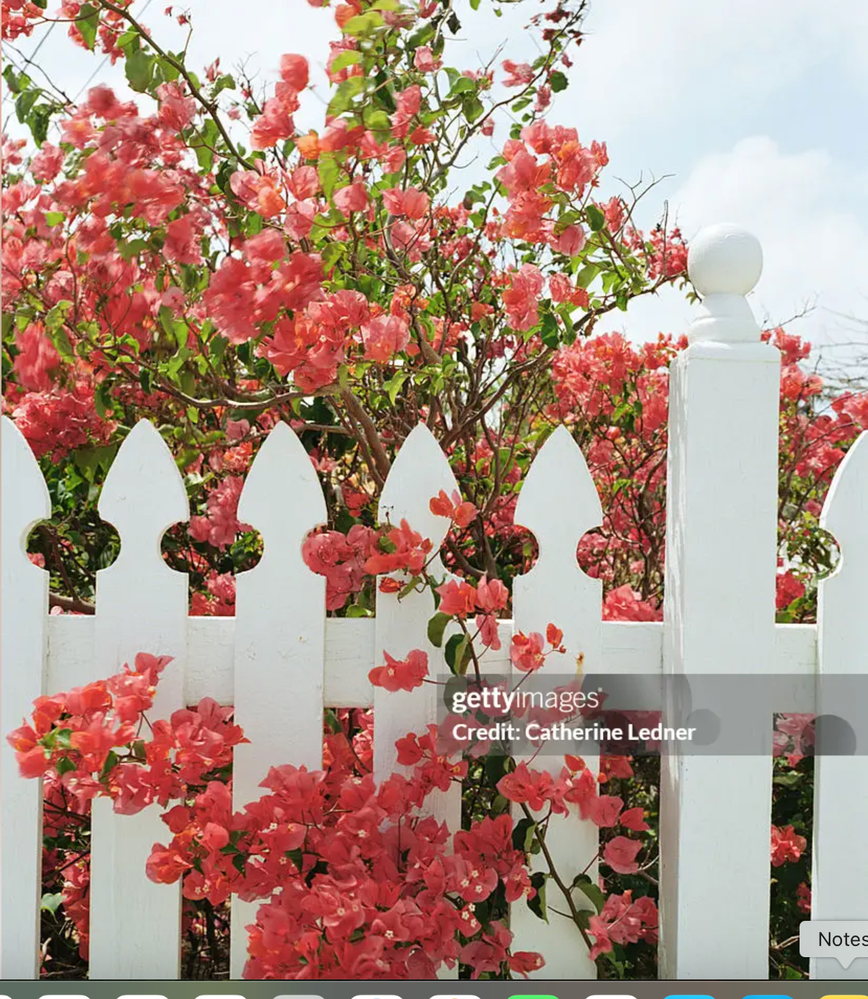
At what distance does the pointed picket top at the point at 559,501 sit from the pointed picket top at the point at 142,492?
462 mm

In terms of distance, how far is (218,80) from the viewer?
1508 mm

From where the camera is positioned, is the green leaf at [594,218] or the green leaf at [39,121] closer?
the green leaf at [594,218]

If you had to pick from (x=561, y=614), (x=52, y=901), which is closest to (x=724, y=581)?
(x=561, y=614)

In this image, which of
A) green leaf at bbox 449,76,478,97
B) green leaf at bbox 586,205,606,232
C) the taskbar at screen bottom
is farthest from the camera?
green leaf at bbox 449,76,478,97

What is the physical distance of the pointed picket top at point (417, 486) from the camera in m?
1.27

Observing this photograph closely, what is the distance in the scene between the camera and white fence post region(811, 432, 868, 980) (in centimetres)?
129

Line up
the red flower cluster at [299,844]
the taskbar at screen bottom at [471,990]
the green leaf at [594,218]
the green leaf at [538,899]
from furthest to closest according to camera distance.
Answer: the green leaf at [594,218] → the green leaf at [538,899] → the red flower cluster at [299,844] → the taskbar at screen bottom at [471,990]

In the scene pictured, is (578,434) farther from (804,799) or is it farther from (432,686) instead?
(432,686)

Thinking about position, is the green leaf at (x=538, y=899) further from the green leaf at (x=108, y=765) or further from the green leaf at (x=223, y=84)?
the green leaf at (x=223, y=84)

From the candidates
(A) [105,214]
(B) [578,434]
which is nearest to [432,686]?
(A) [105,214]

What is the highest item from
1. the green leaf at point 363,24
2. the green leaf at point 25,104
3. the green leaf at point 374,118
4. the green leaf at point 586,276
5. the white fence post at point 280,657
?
the green leaf at point 25,104

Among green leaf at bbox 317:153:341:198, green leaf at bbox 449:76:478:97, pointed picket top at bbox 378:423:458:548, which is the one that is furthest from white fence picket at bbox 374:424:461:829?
green leaf at bbox 449:76:478:97

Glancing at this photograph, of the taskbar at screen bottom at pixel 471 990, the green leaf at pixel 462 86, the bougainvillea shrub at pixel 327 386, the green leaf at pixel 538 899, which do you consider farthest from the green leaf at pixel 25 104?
the green leaf at pixel 538 899

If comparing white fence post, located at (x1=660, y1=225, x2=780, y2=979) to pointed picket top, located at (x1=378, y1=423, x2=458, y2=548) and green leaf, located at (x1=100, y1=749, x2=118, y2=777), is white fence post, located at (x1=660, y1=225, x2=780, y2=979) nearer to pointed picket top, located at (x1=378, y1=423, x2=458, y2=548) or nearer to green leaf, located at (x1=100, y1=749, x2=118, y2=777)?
pointed picket top, located at (x1=378, y1=423, x2=458, y2=548)
